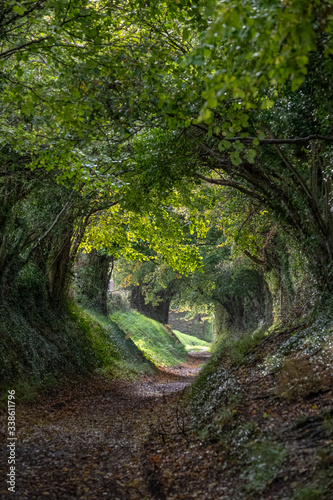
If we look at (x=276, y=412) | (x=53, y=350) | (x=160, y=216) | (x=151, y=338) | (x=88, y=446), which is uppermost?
(x=160, y=216)

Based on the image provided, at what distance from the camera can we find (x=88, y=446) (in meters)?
6.10

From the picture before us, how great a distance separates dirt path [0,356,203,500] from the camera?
14.5 feet

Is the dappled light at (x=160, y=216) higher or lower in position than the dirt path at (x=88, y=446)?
higher

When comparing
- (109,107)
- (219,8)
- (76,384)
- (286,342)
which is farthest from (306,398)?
(76,384)

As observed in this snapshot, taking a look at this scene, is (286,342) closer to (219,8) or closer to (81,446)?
(81,446)

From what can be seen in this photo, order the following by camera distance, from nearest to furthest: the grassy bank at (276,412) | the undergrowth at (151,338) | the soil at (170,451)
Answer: the grassy bank at (276,412) < the soil at (170,451) < the undergrowth at (151,338)

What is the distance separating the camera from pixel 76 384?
428 inches

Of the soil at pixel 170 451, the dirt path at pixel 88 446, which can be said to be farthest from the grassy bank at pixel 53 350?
the soil at pixel 170 451

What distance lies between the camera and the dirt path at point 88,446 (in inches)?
174

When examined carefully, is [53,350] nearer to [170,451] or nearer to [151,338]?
[170,451]

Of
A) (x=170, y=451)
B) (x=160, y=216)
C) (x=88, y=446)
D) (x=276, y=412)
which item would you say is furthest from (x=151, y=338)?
(x=276, y=412)

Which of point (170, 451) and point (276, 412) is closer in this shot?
point (276, 412)

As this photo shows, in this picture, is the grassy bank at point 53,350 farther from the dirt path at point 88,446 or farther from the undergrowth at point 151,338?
the undergrowth at point 151,338

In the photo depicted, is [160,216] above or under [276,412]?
above
